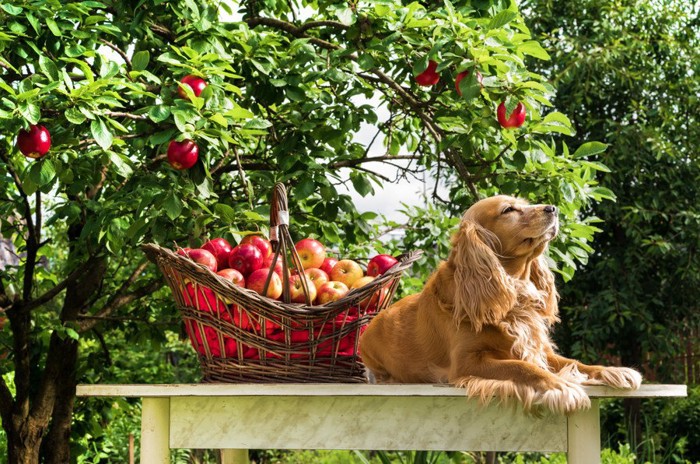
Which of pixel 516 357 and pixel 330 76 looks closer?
pixel 516 357

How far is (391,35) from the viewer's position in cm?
277

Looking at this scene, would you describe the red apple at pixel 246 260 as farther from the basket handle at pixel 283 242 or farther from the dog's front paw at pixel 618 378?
the dog's front paw at pixel 618 378

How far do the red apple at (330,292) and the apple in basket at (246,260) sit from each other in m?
0.18

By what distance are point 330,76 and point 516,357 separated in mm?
1267

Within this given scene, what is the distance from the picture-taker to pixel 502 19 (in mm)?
2584

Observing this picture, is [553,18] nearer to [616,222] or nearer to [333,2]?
[616,222]

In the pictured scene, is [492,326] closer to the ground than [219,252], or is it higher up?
closer to the ground

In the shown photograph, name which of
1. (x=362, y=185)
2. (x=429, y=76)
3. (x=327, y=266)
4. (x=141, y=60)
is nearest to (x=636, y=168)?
(x=362, y=185)

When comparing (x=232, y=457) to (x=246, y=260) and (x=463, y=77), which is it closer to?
(x=246, y=260)

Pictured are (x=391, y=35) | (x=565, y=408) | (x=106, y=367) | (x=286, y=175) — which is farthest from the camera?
(x=106, y=367)

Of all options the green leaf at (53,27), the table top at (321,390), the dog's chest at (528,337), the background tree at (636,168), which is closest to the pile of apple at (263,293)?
the table top at (321,390)

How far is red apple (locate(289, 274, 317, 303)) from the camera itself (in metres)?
2.17

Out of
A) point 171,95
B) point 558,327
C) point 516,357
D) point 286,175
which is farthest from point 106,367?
point 558,327

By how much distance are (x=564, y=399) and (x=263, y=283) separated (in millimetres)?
789
